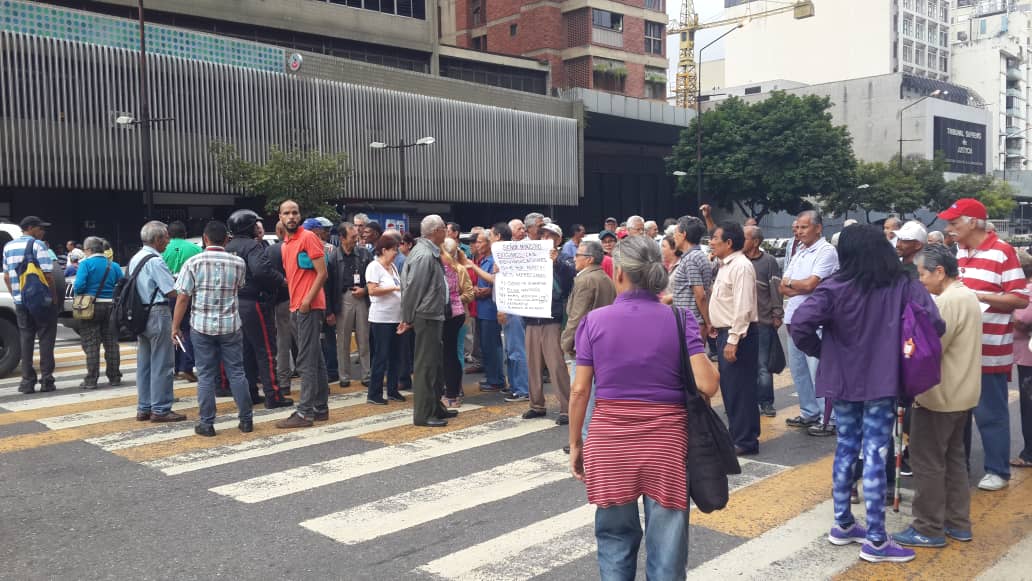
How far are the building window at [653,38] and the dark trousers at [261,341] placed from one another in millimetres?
53948

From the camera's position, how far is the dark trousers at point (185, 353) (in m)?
10.5

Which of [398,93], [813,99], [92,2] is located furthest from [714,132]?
[92,2]

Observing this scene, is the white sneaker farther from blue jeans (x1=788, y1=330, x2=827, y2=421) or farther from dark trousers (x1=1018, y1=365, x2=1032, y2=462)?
blue jeans (x1=788, y1=330, x2=827, y2=421)

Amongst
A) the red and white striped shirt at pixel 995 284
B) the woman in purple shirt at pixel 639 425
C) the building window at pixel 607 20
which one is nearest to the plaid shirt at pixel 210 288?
the woman in purple shirt at pixel 639 425

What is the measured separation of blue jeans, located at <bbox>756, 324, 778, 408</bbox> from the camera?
27.8ft

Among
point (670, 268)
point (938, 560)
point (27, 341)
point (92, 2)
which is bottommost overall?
point (938, 560)

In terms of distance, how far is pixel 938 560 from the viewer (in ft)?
15.9

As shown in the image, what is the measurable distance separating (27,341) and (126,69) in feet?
67.8

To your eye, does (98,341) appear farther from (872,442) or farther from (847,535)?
(872,442)

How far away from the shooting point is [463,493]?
6.16 m

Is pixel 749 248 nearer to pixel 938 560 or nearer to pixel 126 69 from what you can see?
pixel 938 560

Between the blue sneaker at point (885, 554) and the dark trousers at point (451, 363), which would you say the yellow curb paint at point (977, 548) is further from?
the dark trousers at point (451, 363)

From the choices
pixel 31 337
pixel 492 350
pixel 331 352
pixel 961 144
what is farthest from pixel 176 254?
pixel 961 144

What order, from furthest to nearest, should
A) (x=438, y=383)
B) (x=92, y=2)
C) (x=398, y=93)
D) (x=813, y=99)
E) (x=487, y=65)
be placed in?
(x=813, y=99)
(x=487, y=65)
(x=398, y=93)
(x=92, y=2)
(x=438, y=383)
